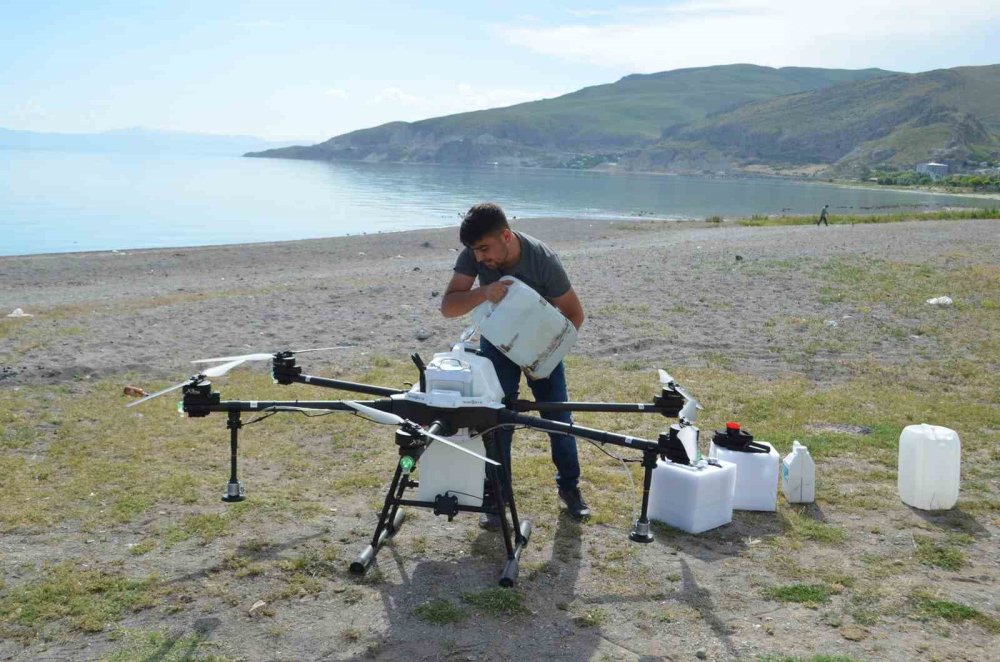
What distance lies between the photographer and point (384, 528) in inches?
193

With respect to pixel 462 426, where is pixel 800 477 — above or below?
below

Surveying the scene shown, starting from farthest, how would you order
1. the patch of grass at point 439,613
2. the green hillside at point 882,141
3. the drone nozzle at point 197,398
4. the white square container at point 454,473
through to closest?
the green hillside at point 882,141 → the white square container at point 454,473 → the drone nozzle at point 197,398 → the patch of grass at point 439,613

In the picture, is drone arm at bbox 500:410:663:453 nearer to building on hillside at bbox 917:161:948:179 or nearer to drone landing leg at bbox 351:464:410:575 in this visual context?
drone landing leg at bbox 351:464:410:575

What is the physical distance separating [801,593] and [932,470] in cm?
176

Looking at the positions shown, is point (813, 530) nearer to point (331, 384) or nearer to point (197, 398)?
point (331, 384)

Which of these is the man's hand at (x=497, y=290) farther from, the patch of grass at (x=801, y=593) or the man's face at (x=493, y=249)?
the patch of grass at (x=801, y=593)

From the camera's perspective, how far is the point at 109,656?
12.4ft

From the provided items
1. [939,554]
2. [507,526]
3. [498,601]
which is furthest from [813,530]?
[498,601]

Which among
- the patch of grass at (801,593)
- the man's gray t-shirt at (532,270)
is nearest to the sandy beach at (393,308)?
the man's gray t-shirt at (532,270)

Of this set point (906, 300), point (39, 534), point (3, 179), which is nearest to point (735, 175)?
point (3, 179)

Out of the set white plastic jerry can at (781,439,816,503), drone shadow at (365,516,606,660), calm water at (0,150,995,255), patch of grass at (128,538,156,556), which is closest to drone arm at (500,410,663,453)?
drone shadow at (365,516,606,660)

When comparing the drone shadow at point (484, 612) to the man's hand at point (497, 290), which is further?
the man's hand at point (497, 290)

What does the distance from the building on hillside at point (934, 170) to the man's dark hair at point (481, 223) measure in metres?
143

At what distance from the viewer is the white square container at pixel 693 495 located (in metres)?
5.27
